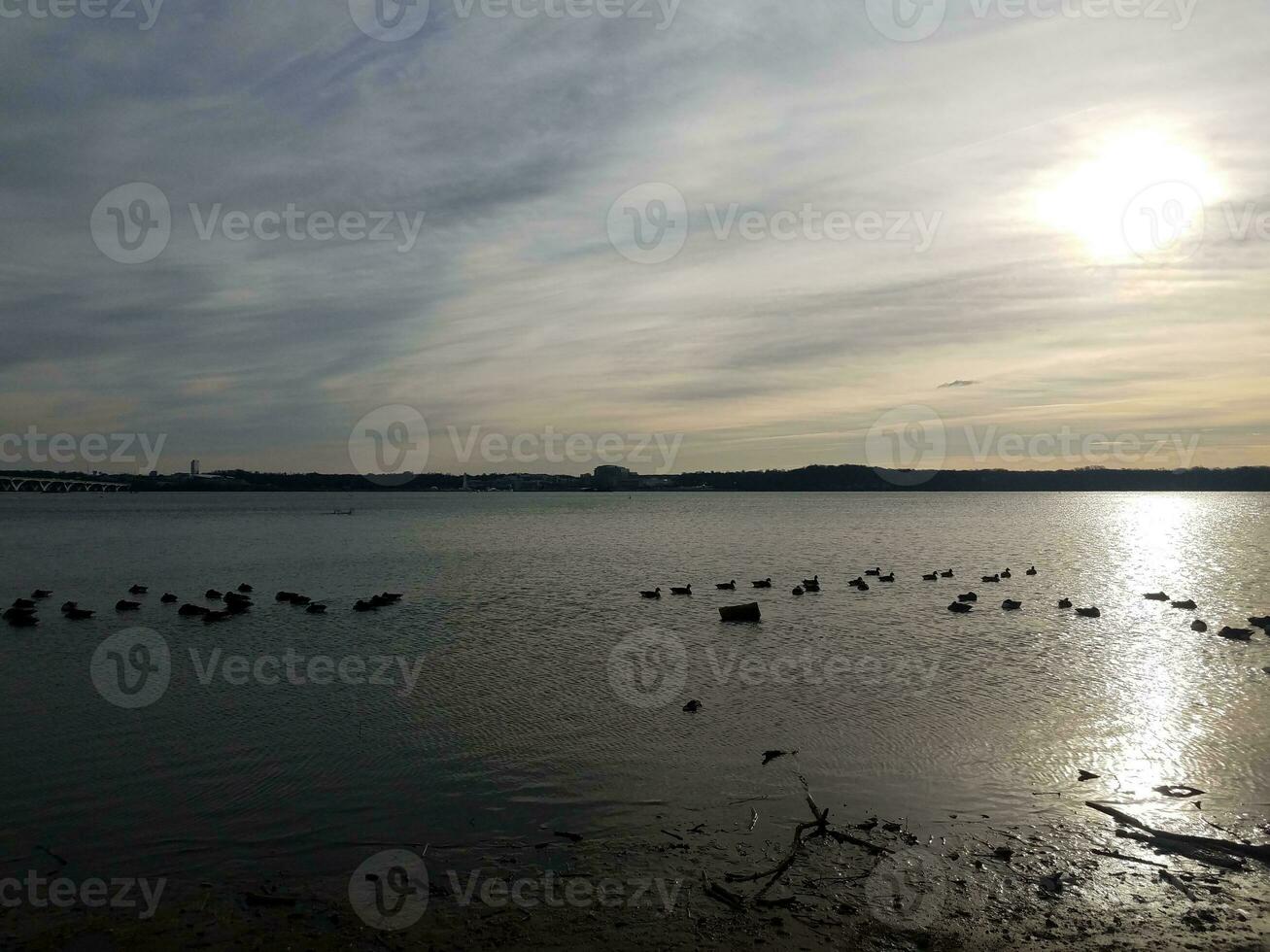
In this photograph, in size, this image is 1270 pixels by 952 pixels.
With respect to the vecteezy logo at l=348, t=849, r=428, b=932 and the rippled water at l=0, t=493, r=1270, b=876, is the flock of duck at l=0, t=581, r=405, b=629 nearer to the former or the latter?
the rippled water at l=0, t=493, r=1270, b=876

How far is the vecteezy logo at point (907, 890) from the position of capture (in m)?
9.51

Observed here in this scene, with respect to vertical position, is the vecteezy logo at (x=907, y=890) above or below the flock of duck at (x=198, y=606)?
below

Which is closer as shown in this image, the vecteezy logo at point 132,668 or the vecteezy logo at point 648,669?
the vecteezy logo at point 648,669

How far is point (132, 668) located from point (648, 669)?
14.2m

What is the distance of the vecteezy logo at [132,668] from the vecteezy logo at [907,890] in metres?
16.6

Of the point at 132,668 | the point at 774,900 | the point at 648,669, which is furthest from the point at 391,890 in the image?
the point at 132,668

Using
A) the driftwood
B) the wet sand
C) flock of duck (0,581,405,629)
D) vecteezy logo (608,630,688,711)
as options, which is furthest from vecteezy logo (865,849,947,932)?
flock of duck (0,581,405,629)

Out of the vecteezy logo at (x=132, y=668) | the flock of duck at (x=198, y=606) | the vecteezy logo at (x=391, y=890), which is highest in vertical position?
the flock of duck at (x=198, y=606)

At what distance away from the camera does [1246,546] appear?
238ft

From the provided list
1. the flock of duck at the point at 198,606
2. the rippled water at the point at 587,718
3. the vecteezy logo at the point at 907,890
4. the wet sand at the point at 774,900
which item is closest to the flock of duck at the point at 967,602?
the rippled water at the point at 587,718

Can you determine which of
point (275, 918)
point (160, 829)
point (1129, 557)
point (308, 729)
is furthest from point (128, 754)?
point (1129, 557)

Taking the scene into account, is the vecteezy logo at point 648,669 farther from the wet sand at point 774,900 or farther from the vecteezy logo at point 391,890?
the vecteezy logo at point 391,890

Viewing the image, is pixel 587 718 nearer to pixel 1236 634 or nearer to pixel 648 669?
pixel 648 669

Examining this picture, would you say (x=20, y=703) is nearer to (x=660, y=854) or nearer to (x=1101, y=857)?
(x=660, y=854)
